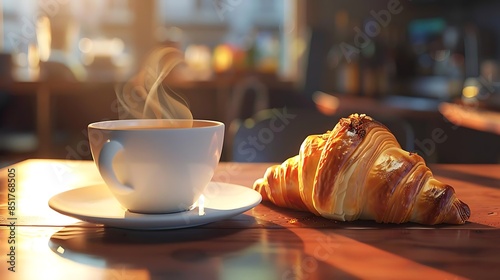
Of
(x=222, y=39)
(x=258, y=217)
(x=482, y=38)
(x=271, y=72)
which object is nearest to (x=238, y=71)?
(x=271, y=72)

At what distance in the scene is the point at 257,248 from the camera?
48 centimetres

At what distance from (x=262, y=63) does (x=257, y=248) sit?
364cm

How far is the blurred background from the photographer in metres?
2.62

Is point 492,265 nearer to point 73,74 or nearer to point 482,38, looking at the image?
point 482,38

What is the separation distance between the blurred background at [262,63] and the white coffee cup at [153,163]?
1431 millimetres

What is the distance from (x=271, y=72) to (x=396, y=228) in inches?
136

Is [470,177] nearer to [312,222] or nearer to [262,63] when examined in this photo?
[312,222]

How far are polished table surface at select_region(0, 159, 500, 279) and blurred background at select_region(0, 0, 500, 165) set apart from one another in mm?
1376

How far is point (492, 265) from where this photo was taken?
43 centimetres

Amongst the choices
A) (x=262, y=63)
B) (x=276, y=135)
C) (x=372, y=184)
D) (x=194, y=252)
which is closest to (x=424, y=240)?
(x=372, y=184)

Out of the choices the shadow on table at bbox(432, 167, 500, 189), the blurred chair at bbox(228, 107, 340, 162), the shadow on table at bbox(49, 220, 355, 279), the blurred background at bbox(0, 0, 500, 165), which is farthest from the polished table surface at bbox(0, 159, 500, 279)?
the blurred background at bbox(0, 0, 500, 165)

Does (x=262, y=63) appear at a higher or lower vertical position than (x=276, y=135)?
higher

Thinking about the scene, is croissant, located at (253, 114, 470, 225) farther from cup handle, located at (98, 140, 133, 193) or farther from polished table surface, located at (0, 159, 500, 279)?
cup handle, located at (98, 140, 133, 193)

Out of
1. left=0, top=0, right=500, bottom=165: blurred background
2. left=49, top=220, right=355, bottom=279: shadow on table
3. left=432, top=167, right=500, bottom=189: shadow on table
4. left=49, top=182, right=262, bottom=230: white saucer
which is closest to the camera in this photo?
left=49, top=220, right=355, bottom=279: shadow on table
